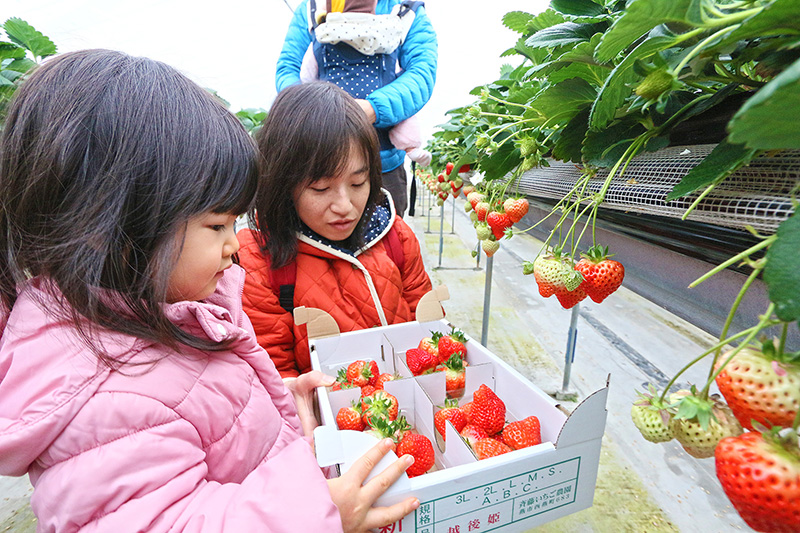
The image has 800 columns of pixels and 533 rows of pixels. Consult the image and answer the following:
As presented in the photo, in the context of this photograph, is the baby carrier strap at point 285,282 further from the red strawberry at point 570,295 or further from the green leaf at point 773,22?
the green leaf at point 773,22

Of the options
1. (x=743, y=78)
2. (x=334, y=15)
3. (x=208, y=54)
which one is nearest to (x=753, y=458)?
(x=743, y=78)

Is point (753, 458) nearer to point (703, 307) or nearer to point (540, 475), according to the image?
point (703, 307)

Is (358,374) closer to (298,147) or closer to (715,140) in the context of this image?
(298,147)

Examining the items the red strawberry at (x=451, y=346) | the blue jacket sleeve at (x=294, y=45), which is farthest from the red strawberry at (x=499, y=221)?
the blue jacket sleeve at (x=294, y=45)

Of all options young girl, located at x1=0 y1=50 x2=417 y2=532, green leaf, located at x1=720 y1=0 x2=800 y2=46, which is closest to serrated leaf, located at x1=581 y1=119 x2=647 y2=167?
green leaf, located at x1=720 y1=0 x2=800 y2=46

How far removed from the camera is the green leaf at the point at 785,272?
0.22m

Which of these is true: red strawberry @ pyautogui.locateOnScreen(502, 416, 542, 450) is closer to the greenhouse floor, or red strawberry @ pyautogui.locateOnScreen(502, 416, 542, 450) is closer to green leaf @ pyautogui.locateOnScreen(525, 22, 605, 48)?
the greenhouse floor

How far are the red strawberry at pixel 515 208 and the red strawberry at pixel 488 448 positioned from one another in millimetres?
466

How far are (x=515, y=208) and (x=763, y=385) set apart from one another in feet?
2.26

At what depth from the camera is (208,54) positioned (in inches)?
192

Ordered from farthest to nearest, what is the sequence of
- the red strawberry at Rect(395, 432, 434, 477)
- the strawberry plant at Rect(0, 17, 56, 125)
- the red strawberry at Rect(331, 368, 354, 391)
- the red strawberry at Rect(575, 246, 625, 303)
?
the strawberry plant at Rect(0, 17, 56, 125)
the red strawberry at Rect(331, 368, 354, 391)
the red strawberry at Rect(395, 432, 434, 477)
the red strawberry at Rect(575, 246, 625, 303)

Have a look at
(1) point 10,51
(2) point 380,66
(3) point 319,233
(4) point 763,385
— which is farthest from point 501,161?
(1) point 10,51

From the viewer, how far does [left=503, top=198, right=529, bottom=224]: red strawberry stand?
0.90m

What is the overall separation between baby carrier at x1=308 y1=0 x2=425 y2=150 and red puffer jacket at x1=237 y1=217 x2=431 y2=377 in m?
0.62
